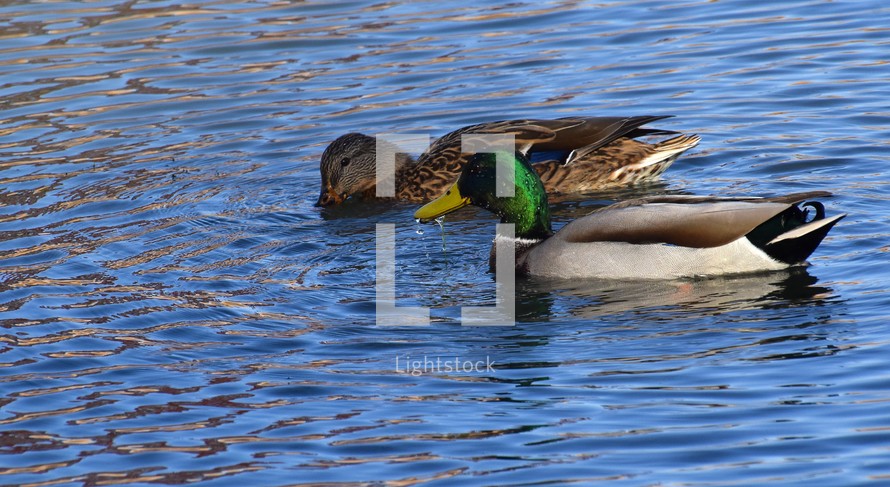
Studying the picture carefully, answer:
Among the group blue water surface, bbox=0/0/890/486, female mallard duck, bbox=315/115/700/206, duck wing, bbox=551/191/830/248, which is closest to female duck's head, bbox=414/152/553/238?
blue water surface, bbox=0/0/890/486

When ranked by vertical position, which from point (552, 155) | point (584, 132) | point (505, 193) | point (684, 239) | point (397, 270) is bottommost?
point (397, 270)

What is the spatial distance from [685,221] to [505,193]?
1.38 m

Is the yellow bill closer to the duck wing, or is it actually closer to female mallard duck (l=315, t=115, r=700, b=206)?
the duck wing

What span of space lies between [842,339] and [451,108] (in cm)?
625

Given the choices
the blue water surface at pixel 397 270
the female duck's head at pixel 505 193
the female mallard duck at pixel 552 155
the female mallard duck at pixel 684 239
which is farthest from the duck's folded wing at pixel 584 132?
the female mallard duck at pixel 684 239

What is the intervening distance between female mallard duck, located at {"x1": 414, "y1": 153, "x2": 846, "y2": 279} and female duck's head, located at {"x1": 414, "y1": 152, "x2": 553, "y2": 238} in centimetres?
46

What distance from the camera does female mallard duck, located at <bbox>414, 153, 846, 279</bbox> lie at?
825 centimetres

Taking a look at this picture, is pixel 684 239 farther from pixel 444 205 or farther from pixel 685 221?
pixel 444 205

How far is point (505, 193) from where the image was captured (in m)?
9.23

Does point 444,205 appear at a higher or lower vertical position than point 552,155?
lower

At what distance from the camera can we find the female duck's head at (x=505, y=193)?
9180 millimetres

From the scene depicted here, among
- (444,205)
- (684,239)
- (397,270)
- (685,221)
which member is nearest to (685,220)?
(685,221)

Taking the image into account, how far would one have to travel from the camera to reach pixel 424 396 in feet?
21.7

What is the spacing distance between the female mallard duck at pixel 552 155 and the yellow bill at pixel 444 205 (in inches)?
59.6
